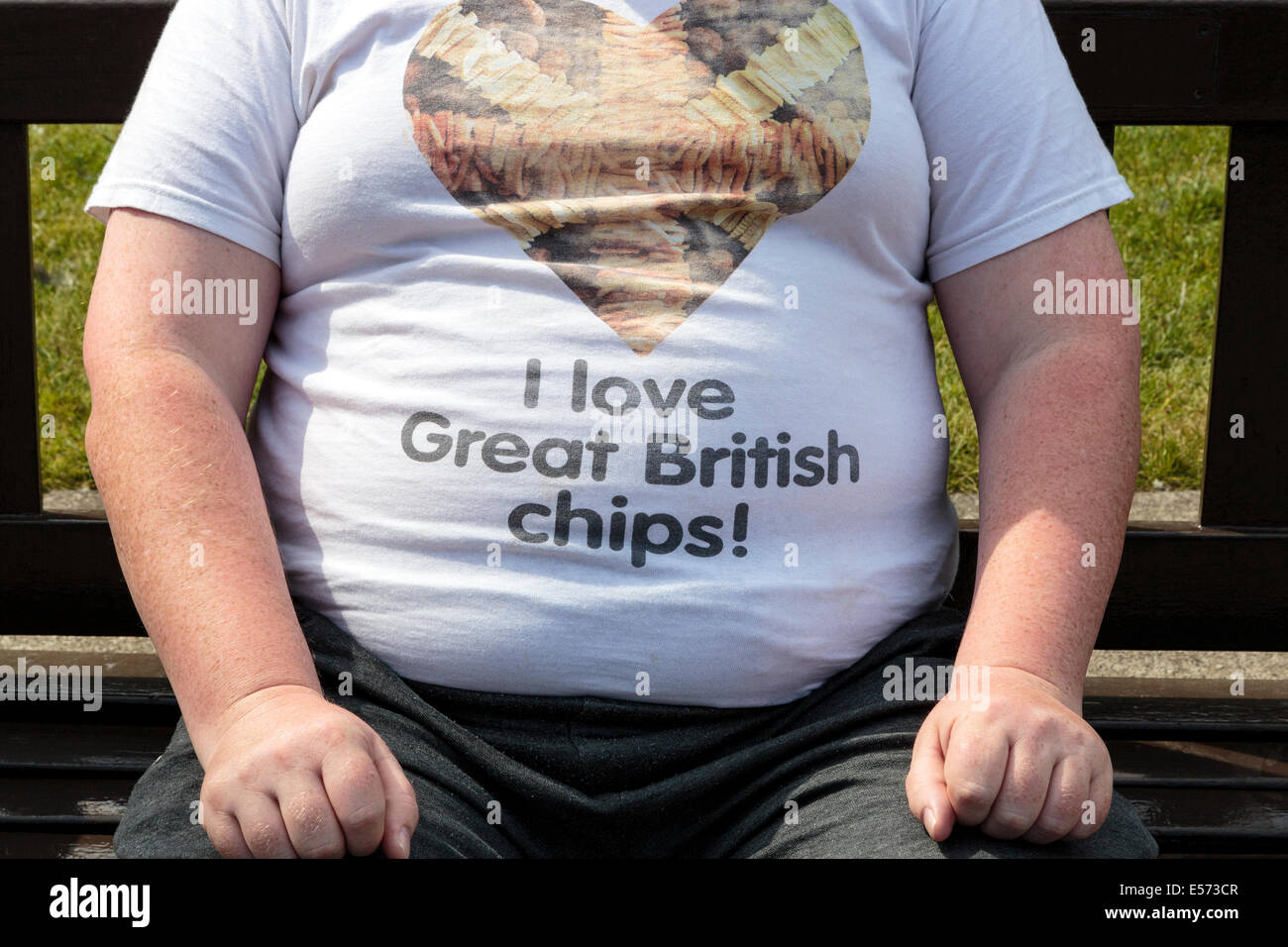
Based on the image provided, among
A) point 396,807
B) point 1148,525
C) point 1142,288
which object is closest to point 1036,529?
point 396,807

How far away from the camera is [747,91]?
1564 mm

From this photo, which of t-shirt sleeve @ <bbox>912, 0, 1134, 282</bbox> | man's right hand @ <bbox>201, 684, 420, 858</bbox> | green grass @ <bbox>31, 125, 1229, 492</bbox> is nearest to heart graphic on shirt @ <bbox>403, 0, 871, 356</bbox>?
t-shirt sleeve @ <bbox>912, 0, 1134, 282</bbox>

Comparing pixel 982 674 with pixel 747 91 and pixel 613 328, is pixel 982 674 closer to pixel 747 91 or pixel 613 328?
pixel 613 328

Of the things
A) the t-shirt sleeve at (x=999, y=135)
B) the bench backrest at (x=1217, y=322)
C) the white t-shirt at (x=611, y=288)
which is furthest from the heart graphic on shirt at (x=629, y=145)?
the bench backrest at (x=1217, y=322)

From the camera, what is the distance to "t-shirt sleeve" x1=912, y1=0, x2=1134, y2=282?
1.56 m

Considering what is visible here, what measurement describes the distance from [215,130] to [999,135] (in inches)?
34.0

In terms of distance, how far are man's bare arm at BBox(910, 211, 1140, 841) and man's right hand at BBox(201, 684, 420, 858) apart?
0.49 m

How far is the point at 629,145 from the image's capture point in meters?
1.52

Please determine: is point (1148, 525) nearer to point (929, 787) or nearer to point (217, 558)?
point (929, 787)

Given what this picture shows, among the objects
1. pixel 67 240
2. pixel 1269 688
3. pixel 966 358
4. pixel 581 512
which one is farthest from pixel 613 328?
pixel 67 240

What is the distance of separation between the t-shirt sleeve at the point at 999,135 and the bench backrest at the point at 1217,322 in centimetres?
46

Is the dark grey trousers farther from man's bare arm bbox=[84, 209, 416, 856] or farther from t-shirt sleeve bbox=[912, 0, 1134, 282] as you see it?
t-shirt sleeve bbox=[912, 0, 1134, 282]

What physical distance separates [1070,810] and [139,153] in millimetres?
1143

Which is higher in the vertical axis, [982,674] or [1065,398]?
[1065,398]
